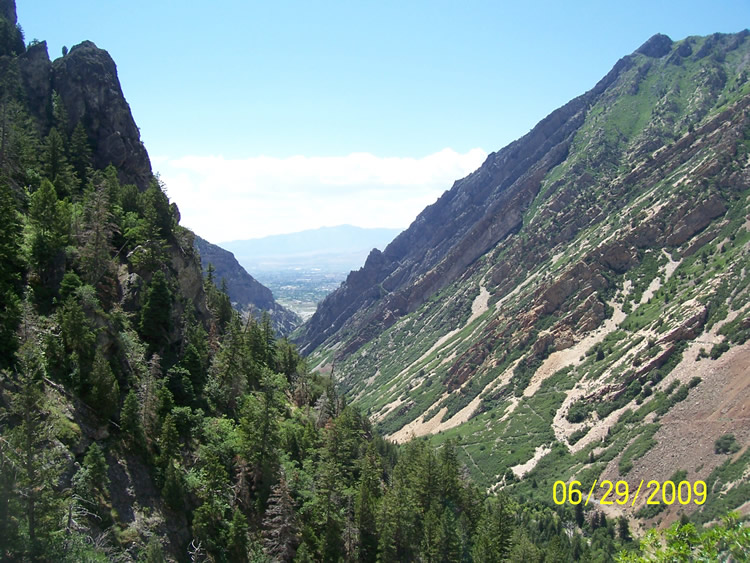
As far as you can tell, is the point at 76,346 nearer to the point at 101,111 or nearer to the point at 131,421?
the point at 131,421

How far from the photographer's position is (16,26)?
92125mm

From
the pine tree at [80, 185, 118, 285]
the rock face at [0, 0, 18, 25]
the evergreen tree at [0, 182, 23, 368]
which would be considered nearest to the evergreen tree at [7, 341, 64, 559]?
the evergreen tree at [0, 182, 23, 368]

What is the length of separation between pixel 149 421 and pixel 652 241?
16641 cm

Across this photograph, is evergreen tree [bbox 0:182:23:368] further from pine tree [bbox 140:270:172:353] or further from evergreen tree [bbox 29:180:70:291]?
pine tree [bbox 140:270:172:353]

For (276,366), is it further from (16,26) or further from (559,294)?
(559,294)

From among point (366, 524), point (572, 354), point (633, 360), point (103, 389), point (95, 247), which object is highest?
point (95, 247)

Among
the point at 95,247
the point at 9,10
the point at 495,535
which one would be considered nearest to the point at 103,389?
the point at 95,247

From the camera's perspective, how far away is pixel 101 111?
86000mm

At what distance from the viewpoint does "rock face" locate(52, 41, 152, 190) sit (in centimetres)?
8231

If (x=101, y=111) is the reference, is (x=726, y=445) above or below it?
below
